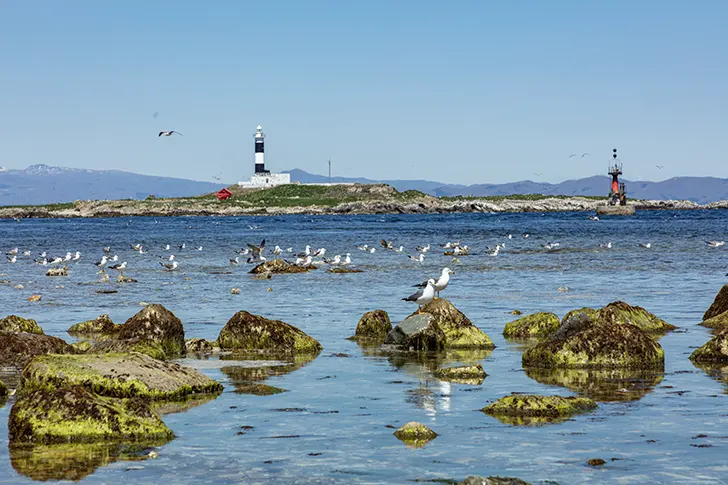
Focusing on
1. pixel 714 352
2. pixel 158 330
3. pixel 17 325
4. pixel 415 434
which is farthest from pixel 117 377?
pixel 714 352

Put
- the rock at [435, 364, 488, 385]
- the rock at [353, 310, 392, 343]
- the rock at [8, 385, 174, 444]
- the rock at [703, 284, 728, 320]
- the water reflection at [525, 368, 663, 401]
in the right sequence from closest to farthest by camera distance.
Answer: the rock at [8, 385, 174, 444], the water reflection at [525, 368, 663, 401], the rock at [435, 364, 488, 385], the rock at [353, 310, 392, 343], the rock at [703, 284, 728, 320]

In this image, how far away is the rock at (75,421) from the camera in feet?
38.9

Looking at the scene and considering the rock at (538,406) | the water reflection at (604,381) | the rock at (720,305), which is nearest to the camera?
the rock at (538,406)

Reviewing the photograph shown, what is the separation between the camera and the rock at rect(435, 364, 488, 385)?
52.2 feet

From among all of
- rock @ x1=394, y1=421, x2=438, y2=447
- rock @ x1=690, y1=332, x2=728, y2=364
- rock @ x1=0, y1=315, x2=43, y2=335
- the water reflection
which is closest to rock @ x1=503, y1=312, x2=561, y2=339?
rock @ x1=690, y1=332, x2=728, y2=364

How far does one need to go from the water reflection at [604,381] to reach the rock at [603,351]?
317 millimetres

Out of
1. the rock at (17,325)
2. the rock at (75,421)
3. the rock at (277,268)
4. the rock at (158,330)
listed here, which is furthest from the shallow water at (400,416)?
the rock at (277,268)

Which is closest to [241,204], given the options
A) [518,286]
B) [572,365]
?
[518,286]

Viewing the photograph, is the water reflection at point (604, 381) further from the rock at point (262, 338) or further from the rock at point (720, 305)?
the rock at point (720, 305)

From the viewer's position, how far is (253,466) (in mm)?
10781

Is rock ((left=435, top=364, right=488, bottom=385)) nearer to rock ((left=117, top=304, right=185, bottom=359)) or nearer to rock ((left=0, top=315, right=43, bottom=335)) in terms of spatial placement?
rock ((left=117, top=304, right=185, bottom=359))

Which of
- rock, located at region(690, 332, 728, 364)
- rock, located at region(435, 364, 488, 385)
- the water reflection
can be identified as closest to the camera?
the water reflection

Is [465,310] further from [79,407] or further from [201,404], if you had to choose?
[79,407]

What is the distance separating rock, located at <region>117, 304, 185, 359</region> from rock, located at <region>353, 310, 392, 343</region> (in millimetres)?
3959
